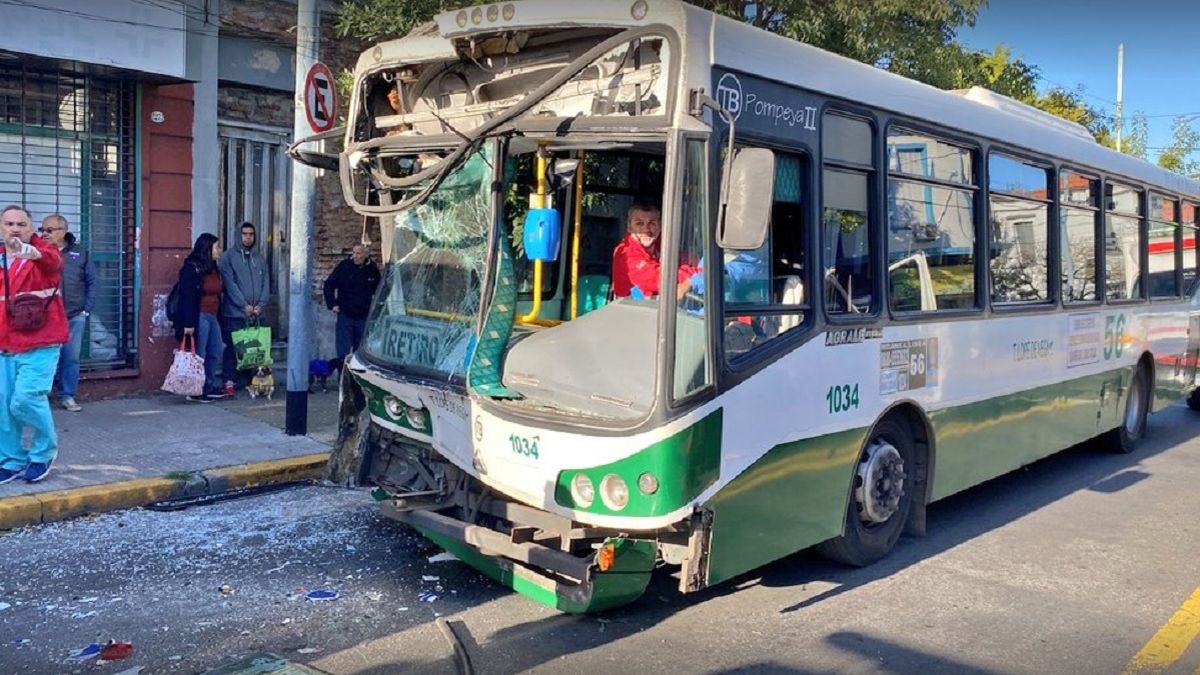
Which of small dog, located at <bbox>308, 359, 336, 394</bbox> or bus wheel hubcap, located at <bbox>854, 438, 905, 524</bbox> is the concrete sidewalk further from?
bus wheel hubcap, located at <bbox>854, 438, 905, 524</bbox>

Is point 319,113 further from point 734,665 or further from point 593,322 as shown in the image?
point 734,665

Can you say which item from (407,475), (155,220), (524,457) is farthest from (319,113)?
(524,457)

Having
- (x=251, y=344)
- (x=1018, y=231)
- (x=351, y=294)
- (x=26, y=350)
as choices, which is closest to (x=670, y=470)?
(x=1018, y=231)

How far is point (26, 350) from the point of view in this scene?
7.32m

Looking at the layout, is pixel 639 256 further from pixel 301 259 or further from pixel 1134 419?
pixel 1134 419

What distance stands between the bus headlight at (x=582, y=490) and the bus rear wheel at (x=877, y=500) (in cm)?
173

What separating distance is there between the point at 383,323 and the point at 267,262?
24.5 feet

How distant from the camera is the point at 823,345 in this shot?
5492 mm

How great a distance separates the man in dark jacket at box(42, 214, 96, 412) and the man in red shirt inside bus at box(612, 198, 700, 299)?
614cm

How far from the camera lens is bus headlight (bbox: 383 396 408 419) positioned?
5.65 metres

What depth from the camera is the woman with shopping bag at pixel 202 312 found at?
10.7 metres

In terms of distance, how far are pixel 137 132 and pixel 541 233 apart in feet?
24.3

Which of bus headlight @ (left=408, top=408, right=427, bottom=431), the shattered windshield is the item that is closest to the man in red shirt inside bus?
the shattered windshield

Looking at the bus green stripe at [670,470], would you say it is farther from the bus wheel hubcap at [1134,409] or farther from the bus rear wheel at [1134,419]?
the bus wheel hubcap at [1134,409]
